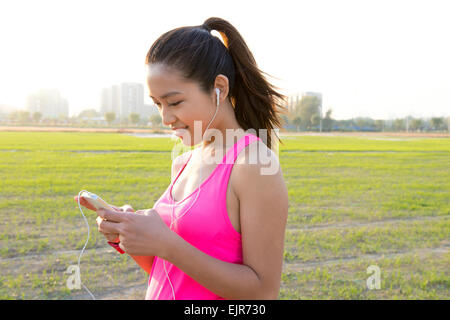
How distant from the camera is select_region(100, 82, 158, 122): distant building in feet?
316

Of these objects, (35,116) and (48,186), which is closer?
(48,186)

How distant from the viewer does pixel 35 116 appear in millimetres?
99688

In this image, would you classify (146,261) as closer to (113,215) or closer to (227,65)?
(113,215)

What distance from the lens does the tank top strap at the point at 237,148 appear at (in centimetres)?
141

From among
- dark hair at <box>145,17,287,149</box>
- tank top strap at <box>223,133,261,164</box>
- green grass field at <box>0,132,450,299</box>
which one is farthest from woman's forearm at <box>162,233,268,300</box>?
green grass field at <box>0,132,450,299</box>

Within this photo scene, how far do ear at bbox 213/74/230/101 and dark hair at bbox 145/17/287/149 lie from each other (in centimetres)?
2

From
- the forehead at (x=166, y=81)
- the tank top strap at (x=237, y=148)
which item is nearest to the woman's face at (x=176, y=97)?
the forehead at (x=166, y=81)

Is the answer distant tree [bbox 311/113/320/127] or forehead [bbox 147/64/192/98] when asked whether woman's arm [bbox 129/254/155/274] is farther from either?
distant tree [bbox 311/113/320/127]

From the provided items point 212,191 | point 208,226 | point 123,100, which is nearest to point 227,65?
point 212,191
